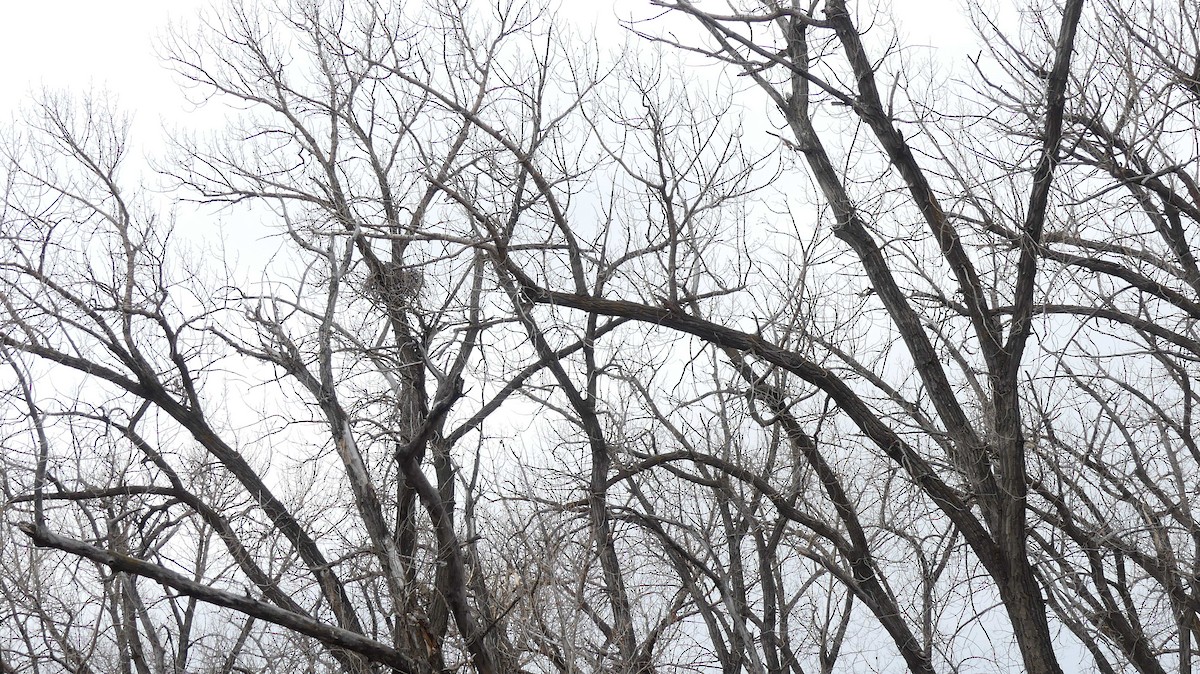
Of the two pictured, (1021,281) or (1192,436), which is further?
(1192,436)

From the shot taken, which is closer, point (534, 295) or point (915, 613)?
point (534, 295)

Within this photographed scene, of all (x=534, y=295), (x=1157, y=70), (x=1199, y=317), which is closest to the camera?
(x=1157, y=70)

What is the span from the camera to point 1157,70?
8.91 metres

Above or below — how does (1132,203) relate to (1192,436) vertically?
above

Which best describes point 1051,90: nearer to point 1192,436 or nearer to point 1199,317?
point 1199,317

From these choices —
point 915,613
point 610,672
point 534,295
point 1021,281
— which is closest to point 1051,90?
point 1021,281

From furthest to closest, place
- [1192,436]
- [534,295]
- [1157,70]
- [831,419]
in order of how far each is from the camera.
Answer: [831,419], [1192,436], [534,295], [1157,70]

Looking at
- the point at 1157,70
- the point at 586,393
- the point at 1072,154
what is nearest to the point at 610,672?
the point at 586,393

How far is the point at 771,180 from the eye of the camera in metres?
11.9

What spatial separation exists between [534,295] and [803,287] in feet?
10.8

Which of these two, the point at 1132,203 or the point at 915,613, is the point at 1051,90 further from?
the point at 915,613

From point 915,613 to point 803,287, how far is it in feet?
18.2

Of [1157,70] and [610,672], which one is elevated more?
[1157,70]

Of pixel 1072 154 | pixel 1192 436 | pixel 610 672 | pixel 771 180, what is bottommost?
pixel 610 672
